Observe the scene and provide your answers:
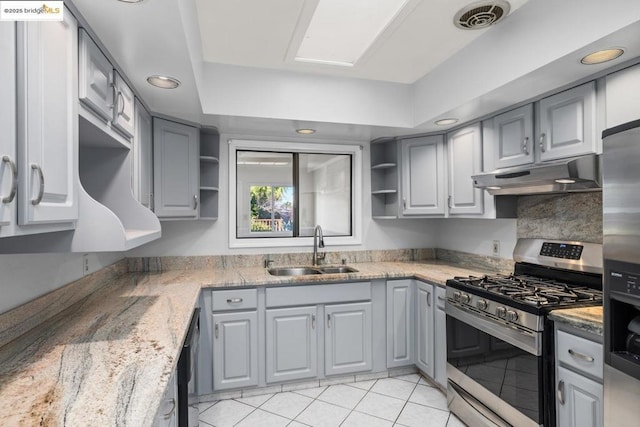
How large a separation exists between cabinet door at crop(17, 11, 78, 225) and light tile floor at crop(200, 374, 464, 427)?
1846 millimetres

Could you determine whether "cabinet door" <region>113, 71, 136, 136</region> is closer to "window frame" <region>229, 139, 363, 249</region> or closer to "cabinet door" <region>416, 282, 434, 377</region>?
"window frame" <region>229, 139, 363, 249</region>

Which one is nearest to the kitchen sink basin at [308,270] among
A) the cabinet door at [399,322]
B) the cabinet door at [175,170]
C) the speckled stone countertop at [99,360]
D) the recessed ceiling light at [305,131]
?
the cabinet door at [399,322]

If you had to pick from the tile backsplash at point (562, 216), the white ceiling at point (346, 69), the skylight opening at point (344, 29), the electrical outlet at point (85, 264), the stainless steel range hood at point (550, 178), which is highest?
the skylight opening at point (344, 29)

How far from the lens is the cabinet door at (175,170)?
2522mm

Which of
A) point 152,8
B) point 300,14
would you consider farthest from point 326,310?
point 152,8

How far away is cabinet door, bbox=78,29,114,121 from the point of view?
4.20 ft

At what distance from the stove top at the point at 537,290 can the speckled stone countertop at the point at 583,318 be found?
0.06 metres

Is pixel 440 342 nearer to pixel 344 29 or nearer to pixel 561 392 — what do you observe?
pixel 561 392

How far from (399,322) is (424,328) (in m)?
0.21

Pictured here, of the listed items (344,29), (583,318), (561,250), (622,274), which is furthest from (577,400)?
(344,29)

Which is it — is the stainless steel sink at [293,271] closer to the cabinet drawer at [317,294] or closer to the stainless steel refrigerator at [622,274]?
the cabinet drawer at [317,294]

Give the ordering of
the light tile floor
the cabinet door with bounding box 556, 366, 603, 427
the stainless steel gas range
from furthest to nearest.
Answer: the light tile floor → the stainless steel gas range → the cabinet door with bounding box 556, 366, 603, 427

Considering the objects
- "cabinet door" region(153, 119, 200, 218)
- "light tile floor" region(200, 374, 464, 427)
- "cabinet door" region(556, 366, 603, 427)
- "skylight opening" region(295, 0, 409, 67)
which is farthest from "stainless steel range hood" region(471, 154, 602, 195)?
"cabinet door" region(153, 119, 200, 218)

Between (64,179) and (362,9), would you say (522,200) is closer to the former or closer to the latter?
(362,9)
